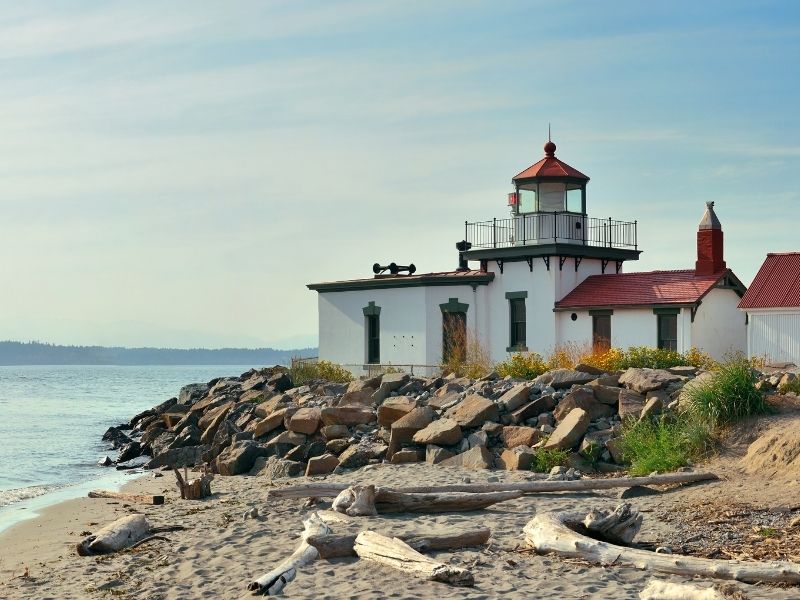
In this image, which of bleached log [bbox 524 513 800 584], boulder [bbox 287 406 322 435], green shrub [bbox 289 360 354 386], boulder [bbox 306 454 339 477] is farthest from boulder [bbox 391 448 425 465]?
green shrub [bbox 289 360 354 386]

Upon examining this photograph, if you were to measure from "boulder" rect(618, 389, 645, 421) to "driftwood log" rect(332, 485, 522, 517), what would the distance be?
187 inches

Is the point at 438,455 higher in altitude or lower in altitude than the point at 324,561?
higher

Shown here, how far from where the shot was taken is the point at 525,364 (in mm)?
23484

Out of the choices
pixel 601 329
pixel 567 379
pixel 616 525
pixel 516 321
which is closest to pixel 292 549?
pixel 616 525

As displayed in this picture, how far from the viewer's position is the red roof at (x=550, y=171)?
104 ft

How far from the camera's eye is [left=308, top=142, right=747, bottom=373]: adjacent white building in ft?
97.1

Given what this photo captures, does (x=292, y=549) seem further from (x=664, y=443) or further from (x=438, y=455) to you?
(x=664, y=443)

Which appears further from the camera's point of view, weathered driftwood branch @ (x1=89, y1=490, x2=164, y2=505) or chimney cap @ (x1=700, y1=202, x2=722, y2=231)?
chimney cap @ (x1=700, y1=202, x2=722, y2=231)

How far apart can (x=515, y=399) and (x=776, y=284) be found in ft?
47.1

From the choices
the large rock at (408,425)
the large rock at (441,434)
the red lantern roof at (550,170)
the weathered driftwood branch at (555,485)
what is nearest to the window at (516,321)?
the red lantern roof at (550,170)

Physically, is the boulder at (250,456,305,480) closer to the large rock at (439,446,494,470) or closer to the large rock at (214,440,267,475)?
the large rock at (214,440,267,475)

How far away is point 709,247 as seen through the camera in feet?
99.6

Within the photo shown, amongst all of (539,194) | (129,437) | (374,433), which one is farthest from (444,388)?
(129,437)

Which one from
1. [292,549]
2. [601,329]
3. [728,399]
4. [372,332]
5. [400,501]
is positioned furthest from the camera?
[372,332]
